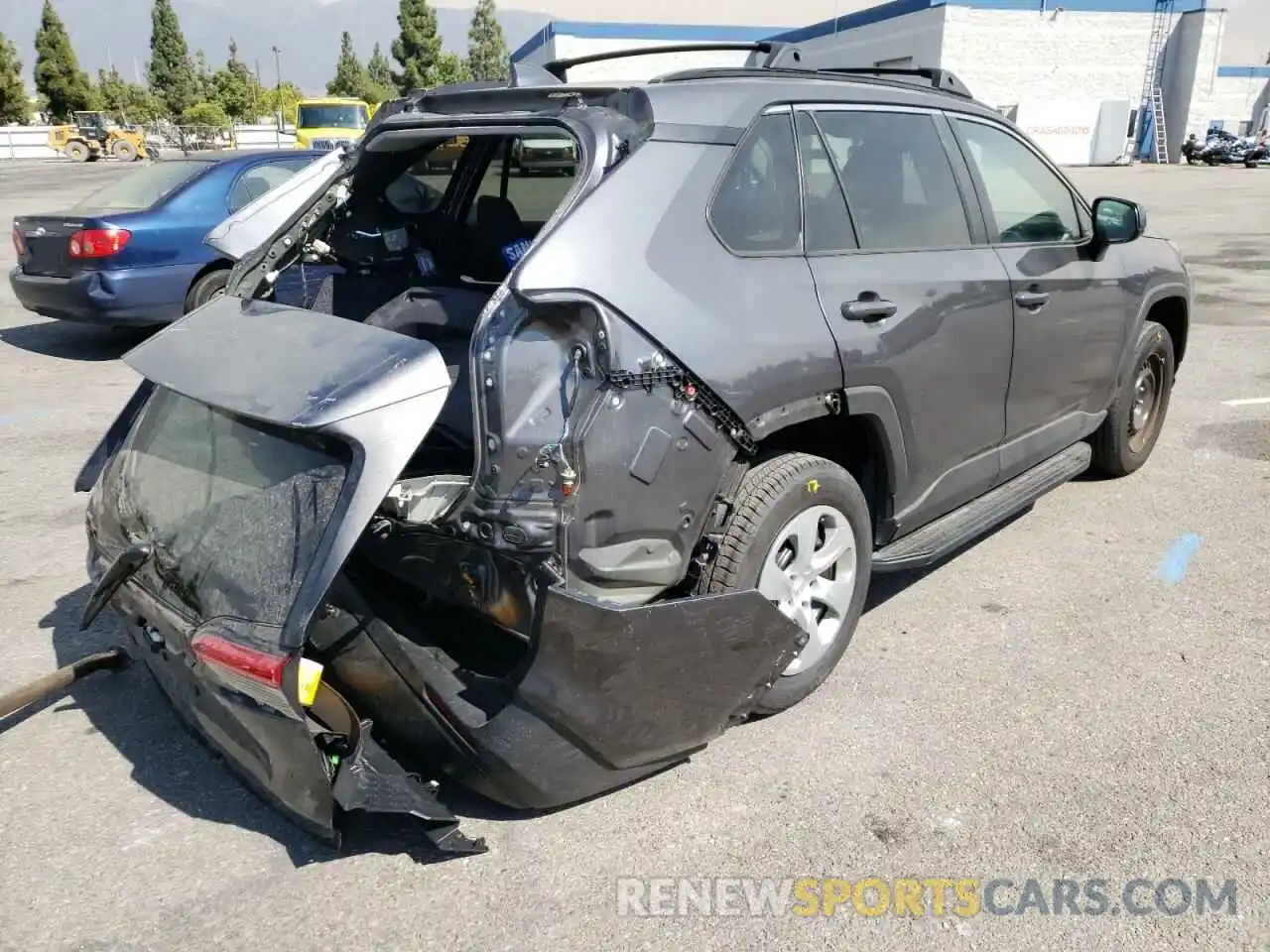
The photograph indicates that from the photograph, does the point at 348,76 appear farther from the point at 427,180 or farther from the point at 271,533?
the point at 271,533

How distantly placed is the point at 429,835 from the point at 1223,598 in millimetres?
3274

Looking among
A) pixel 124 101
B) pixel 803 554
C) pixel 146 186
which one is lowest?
pixel 803 554

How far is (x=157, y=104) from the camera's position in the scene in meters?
65.2

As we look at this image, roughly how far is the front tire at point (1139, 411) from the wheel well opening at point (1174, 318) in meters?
0.11

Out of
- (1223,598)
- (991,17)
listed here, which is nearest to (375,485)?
(1223,598)

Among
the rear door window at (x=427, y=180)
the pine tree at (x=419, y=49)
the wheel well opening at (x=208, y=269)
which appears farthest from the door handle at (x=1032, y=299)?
the pine tree at (x=419, y=49)

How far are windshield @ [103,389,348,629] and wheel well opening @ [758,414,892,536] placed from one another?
1.38 meters

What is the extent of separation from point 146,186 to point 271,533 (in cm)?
749

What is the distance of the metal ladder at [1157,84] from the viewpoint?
40469 mm

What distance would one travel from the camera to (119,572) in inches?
110

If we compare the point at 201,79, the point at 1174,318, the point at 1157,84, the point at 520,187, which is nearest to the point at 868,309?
the point at 520,187

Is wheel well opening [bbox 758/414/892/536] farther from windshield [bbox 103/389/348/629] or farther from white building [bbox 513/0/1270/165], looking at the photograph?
white building [bbox 513/0/1270/165]

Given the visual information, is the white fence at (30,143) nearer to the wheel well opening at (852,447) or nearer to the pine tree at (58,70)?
the pine tree at (58,70)

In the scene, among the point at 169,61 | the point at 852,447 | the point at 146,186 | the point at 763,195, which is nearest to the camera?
the point at 763,195
